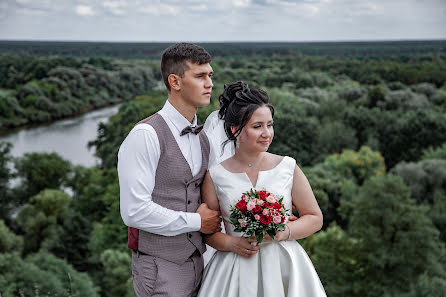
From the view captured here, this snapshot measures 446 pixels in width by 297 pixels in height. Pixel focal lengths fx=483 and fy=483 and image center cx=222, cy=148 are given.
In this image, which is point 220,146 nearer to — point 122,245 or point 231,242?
point 231,242

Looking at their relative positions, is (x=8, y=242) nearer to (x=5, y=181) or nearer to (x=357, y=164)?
(x=5, y=181)

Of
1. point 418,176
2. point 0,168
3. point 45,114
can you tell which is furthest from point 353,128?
point 45,114

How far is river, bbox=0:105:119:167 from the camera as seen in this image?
53656 millimetres

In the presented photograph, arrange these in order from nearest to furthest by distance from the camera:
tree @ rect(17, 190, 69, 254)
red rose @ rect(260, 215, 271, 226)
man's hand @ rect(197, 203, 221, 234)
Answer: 1. red rose @ rect(260, 215, 271, 226)
2. man's hand @ rect(197, 203, 221, 234)
3. tree @ rect(17, 190, 69, 254)

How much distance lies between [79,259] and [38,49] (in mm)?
90907

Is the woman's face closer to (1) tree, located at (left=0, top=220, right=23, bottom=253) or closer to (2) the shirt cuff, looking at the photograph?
(2) the shirt cuff

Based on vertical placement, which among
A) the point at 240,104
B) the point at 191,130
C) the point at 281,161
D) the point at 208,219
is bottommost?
the point at 208,219

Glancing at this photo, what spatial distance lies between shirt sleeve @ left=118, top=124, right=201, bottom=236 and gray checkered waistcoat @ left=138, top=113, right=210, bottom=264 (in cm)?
7

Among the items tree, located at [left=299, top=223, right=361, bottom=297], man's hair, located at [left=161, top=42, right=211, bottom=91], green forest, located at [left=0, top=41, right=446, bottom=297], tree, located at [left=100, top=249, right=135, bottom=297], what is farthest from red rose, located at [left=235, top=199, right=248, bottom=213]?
tree, located at [left=100, top=249, right=135, bottom=297]

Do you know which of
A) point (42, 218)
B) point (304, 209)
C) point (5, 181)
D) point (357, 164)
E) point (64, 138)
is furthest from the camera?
point (64, 138)

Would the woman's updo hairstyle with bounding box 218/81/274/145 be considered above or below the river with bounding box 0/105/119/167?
above

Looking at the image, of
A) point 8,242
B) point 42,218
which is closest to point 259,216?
point 8,242

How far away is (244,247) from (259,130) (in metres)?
0.83

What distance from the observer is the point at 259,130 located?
137 inches
